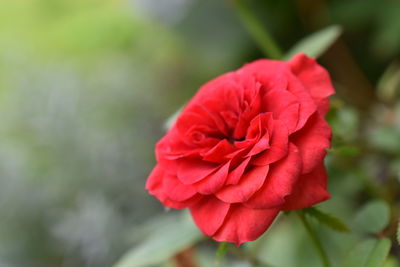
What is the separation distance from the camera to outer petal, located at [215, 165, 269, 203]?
1.17 feet

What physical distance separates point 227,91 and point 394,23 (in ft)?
2.62

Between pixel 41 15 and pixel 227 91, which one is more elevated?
pixel 41 15

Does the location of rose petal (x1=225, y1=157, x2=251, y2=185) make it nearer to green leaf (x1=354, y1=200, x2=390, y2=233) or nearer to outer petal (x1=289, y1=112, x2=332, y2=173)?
outer petal (x1=289, y1=112, x2=332, y2=173)

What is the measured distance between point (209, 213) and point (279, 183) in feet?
0.21

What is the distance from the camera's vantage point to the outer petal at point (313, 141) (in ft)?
1.19

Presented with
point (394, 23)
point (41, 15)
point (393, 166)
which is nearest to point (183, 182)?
point (393, 166)

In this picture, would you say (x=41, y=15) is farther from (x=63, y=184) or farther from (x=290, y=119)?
(x=290, y=119)

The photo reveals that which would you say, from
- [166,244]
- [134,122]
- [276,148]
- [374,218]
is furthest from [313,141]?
[134,122]

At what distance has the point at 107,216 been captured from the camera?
946mm

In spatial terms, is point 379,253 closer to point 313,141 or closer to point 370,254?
point 370,254

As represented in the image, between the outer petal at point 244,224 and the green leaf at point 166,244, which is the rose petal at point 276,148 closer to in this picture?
the outer petal at point 244,224

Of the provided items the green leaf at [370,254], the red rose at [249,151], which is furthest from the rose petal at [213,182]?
the green leaf at [370,254]

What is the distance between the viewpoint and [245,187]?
1.18 ft

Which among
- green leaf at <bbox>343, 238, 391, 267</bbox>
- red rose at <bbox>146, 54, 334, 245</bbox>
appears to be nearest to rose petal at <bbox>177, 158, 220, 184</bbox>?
red rose at <bbox>146, 54, 334, 245</bbox>
